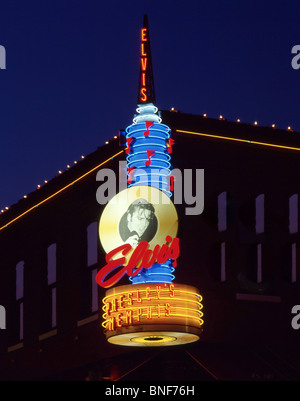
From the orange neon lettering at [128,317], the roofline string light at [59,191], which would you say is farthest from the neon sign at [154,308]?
the roofline string light at [59,191]

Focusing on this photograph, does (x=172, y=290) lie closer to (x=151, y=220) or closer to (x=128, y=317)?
(x=128, y=317)

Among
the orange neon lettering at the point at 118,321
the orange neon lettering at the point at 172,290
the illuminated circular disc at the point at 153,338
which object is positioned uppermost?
the orange neon lettering at the point at 172,290

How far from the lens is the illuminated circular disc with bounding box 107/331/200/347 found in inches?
1096

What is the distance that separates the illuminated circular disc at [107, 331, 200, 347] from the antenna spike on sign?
669cm

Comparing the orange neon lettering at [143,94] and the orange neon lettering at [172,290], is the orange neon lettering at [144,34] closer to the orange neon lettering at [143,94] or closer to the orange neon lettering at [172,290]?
the orange neon lettering at [143,94]

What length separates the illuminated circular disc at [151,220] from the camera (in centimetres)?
2870

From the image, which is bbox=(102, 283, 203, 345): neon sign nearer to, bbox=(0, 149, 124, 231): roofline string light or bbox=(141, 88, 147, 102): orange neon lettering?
bbox=(141, 88, 147, 102): orange neon lettering

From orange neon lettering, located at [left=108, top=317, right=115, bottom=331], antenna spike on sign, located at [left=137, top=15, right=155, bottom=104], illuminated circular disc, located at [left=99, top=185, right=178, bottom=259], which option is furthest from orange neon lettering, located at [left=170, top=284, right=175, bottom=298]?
antenna spike on sign, located at [left=137, top=15, right=155, bottom=104]

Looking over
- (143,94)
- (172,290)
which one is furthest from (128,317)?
(143,94)

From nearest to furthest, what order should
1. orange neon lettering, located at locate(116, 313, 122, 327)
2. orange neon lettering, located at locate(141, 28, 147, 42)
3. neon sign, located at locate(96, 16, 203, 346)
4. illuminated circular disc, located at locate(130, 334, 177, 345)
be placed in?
neon sign, located at locate(96, 16, 203, 346) < orange neon lettering, located at locate(116, 313, 122, 327) < illuminated circular disc, located at locate(130, 334, 177, 345) < orange neon lettering, located at locate(141, 28, 147, 42)

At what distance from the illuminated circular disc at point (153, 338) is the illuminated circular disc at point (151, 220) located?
217 centimetres

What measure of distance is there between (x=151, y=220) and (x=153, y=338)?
320cm

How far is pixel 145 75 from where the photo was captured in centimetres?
3042
